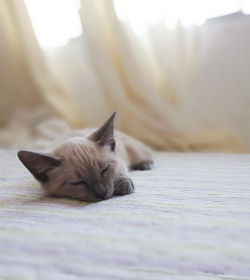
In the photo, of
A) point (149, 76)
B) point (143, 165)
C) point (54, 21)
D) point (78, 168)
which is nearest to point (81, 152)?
point (78, 168)

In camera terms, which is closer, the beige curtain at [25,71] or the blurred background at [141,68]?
the blurred background at [141,68]

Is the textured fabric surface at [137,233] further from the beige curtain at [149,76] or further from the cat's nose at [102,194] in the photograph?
the beige curtain at [149,76]

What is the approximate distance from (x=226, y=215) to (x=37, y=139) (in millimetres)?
1518

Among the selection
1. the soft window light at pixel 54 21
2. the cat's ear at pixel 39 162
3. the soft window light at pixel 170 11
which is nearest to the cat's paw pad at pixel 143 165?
the cat's ear at pixel 39 162

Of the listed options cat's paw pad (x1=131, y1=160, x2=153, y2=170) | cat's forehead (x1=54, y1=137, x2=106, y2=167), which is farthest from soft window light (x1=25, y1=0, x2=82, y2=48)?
cat's forehead (x1=54, y1=137, x2=106, y2=167)

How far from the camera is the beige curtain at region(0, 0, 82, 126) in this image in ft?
6.98

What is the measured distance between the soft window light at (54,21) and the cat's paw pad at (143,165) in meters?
1.07

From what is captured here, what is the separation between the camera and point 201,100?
5.73 ft

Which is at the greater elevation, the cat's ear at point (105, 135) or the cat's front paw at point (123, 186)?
the cat's ear at point (105, 135)

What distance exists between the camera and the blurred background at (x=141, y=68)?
5.47ft

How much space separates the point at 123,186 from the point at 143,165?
1.29ft

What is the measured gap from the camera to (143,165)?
1398 millimetres

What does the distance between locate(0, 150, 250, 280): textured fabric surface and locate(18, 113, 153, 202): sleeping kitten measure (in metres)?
0.04

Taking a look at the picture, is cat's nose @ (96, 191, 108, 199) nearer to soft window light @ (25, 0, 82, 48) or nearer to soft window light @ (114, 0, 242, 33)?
soft window light @ (114, 0, 242, 33)
